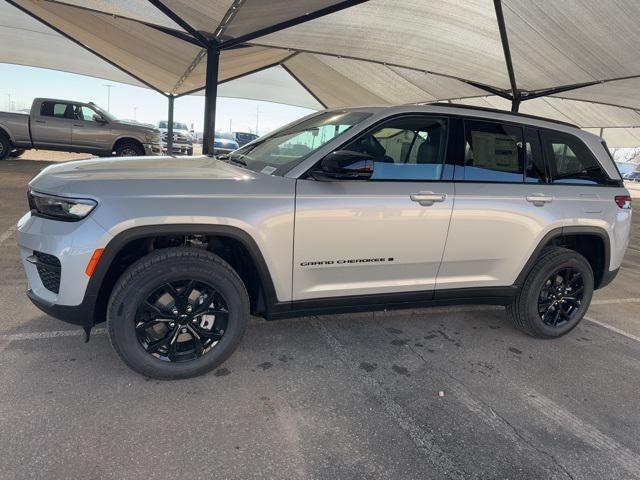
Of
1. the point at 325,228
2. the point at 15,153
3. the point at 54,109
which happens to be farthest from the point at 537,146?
the point at 15,153

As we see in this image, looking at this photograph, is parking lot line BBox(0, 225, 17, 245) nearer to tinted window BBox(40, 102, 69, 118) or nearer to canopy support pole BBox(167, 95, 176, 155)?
tinted window BBox(40, 102, 69, 118)

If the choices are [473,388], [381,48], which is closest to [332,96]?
[381,48]

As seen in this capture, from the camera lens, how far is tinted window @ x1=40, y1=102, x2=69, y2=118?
13039 millimetres

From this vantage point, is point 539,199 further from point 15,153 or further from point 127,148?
point 15,153

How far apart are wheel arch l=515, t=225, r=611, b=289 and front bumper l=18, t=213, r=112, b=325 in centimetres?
312

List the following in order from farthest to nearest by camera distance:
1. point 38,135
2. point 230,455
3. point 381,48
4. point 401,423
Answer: point 38,135, point 381,48, point 401,423, point 230,455

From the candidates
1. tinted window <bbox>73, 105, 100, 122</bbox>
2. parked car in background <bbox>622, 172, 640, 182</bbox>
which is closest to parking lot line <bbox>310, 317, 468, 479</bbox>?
tinted window <bbox>73, 105, 100, 122</bbox>

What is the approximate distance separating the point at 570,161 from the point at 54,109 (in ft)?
46.0

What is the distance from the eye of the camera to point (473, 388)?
9.69 ft

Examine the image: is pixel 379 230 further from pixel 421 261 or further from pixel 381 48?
pixel 381 48

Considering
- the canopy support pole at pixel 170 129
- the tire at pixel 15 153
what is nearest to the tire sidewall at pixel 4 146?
the tire at pixel 15 153

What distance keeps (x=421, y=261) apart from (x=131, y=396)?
2071mm

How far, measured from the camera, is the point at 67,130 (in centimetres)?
1311

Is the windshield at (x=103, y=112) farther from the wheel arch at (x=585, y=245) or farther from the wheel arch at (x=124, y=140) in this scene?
the wheel arch at (x=585, y=245)
